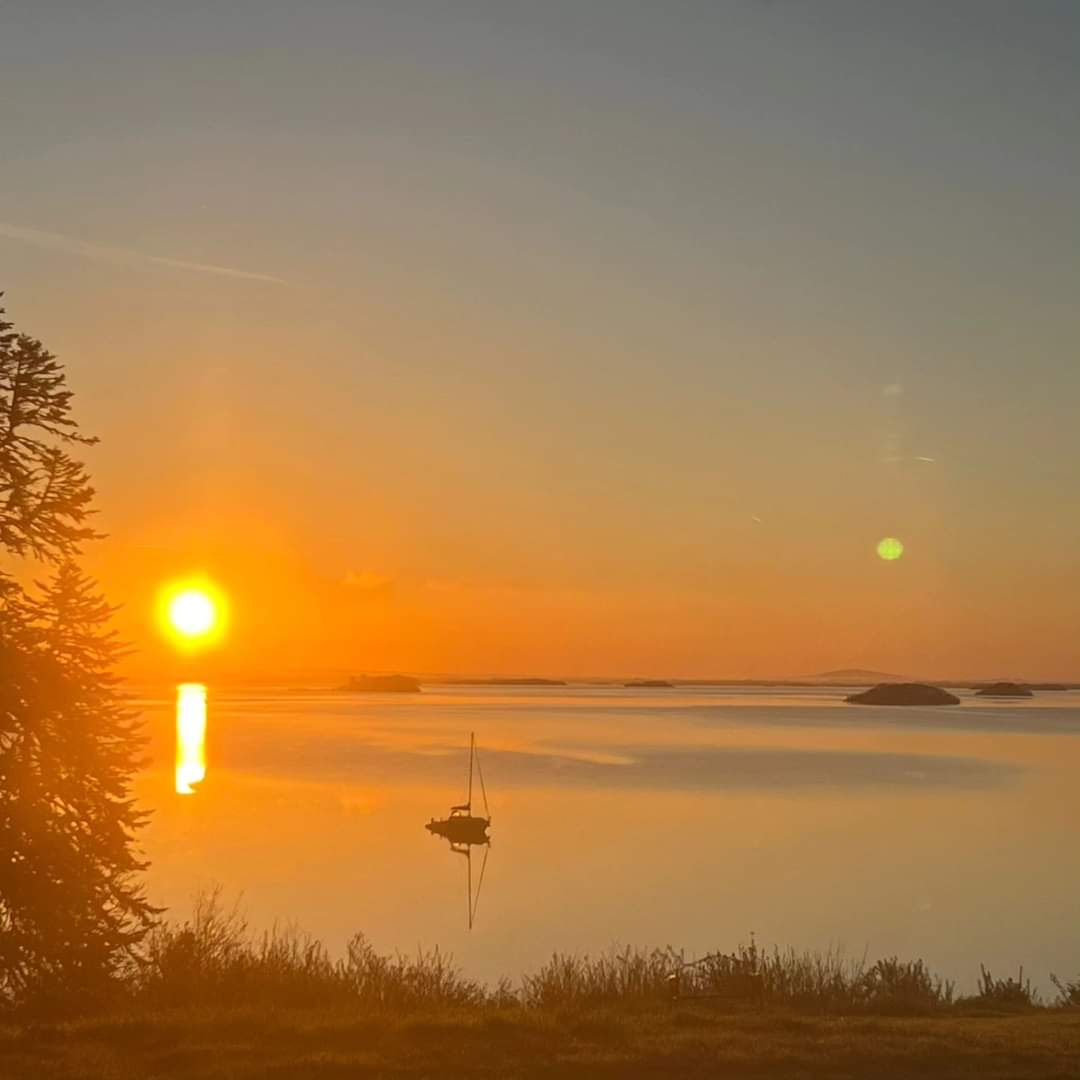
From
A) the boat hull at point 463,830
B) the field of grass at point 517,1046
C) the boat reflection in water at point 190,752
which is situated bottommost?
the field of grass at point 517,1046

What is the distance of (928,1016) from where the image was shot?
1841cm

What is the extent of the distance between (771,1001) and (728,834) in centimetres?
3534

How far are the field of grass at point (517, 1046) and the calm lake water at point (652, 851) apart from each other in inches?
591

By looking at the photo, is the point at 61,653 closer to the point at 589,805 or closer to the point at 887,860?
the point at 887,860

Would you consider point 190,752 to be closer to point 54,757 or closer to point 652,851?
point 652,851

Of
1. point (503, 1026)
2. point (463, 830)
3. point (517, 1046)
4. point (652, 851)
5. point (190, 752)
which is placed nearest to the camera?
point (517, 1046)

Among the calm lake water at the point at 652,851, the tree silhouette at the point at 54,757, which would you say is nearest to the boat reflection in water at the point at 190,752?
the calm lake water at the point at 652,851

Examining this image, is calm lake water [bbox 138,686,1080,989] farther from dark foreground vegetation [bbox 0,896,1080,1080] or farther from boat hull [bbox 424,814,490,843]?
dark foreground vegetation [bbox 0,896,1080,1080]

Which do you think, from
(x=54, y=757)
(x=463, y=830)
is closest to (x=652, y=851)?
(x=463, y=830)

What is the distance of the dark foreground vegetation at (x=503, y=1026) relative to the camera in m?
13.1

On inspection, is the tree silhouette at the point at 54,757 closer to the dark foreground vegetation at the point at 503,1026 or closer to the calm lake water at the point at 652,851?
the dark foreground vegetation at the point at 503,1026

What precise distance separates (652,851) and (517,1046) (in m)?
Result: 35.7

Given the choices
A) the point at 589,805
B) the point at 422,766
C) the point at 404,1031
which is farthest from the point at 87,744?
the point at 422,766

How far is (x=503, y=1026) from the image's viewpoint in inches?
584
